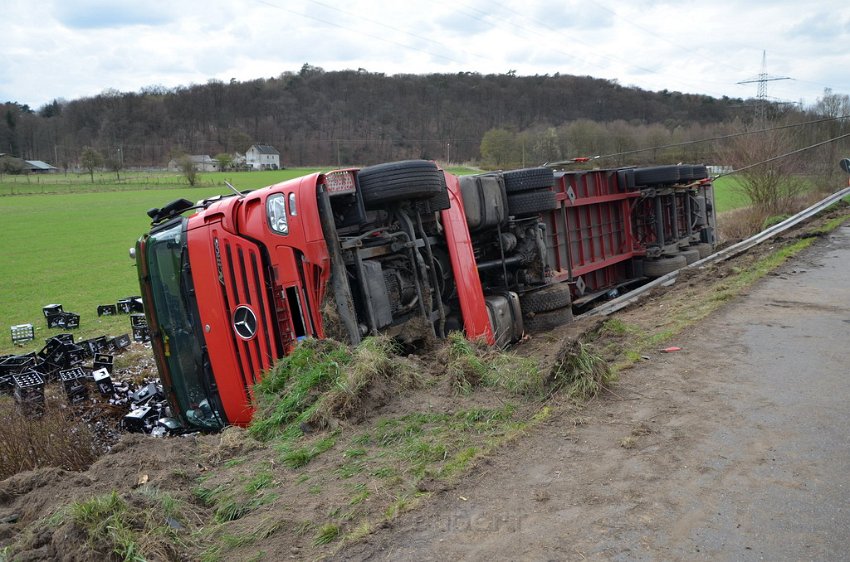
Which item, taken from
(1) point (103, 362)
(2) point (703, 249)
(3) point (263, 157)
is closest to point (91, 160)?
(3) point (263, 157)

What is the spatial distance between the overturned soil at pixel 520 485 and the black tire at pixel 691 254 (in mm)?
9588

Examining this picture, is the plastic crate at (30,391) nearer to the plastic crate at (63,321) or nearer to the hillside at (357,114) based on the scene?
the plastic crate at (63,321)

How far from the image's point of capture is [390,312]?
608 cm

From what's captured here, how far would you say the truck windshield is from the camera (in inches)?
263

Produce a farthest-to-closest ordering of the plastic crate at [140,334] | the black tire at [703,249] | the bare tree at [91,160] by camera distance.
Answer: the bare tree at [91,160]
the black tire at [703,249]
the plastic crate at [140,334]

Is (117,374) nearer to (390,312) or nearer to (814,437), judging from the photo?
(390,312)

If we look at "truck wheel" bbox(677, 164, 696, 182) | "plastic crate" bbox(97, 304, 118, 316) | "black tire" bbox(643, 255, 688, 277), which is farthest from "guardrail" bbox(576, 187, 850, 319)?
"plastic crate" bbox(97, 304, 118, 316)

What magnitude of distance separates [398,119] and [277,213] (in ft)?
175

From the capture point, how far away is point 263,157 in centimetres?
6450

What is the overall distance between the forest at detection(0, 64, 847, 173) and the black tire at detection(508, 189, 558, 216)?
723 inches

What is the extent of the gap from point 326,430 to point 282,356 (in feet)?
5.46

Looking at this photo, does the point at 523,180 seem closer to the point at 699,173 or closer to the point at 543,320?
the point at 543,320

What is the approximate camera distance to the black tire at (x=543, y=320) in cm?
859

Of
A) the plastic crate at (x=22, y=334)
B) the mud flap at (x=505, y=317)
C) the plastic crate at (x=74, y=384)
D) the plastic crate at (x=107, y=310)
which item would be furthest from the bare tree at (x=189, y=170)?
the mud flap at (x=505, y=317)
